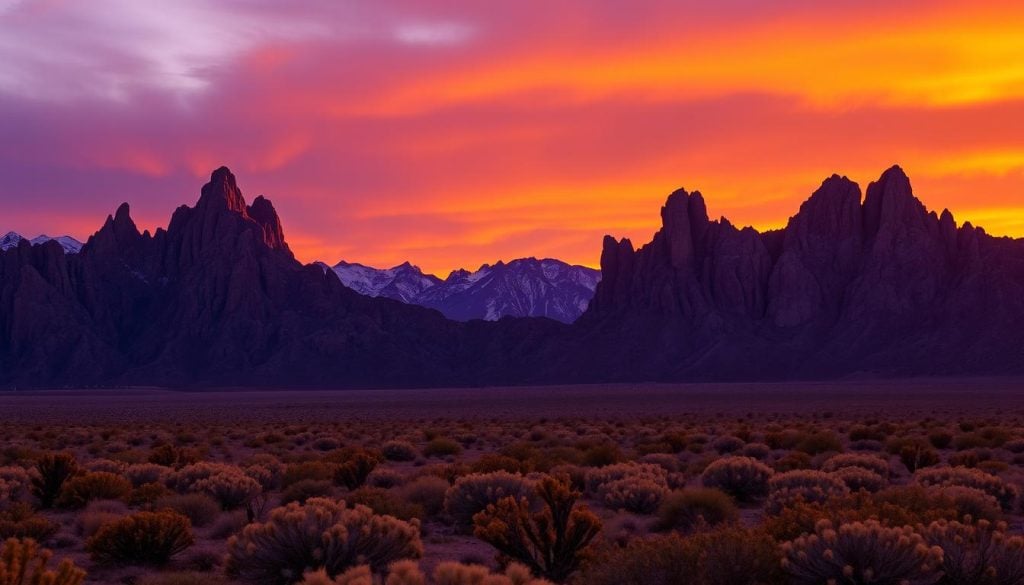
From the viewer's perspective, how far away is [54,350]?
645ft

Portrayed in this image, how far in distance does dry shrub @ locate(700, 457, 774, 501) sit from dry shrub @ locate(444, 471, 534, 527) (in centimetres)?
556

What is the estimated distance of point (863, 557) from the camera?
29.5 feet

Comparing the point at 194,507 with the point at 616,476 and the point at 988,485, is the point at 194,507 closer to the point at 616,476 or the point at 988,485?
the point at 616,476

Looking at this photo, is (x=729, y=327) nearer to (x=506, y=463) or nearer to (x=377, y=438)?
(x=377, y=438)

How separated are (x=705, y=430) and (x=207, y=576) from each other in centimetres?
3254

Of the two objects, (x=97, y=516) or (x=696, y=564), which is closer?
(x=696, y=564)

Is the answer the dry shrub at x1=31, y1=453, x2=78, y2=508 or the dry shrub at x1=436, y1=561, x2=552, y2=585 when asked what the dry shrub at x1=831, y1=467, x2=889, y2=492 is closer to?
the dry shrub at x1=436, y1=561, x2=552, y2=585

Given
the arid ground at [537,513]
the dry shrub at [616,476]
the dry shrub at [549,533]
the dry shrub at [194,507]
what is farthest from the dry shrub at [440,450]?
the dry shrub at [549,533]

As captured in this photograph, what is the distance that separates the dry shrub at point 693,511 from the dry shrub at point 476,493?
239cm

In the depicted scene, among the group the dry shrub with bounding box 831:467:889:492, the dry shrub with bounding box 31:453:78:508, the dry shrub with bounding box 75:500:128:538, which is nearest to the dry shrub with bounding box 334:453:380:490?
the dry shrub with bounding box 75:500:128:538

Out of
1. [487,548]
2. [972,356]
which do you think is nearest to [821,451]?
[487,548]

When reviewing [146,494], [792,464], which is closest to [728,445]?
[792,464]

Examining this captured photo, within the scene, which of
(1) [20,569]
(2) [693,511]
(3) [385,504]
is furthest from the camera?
(3) [385,504]

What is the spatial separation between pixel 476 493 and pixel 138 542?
5832 mm
